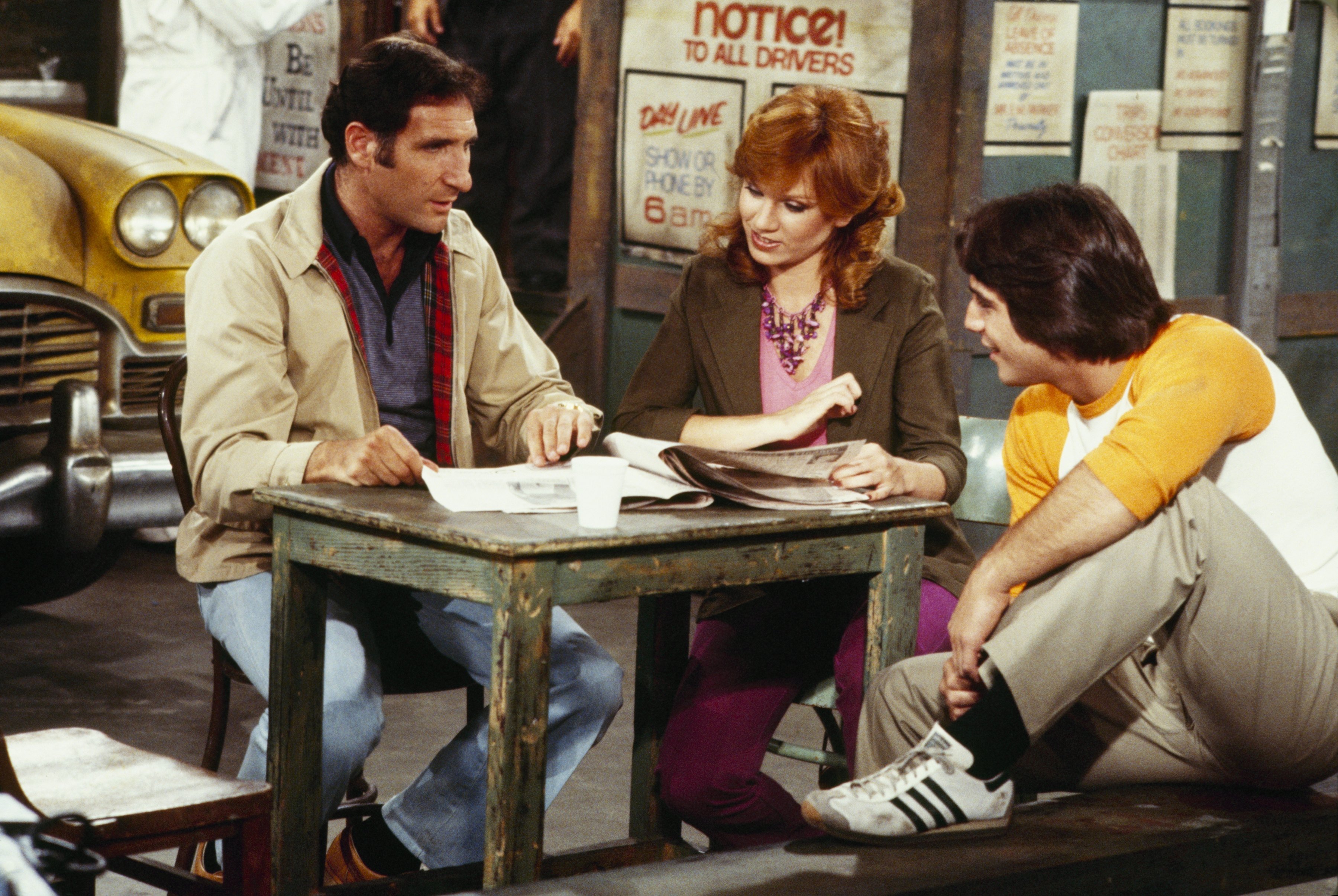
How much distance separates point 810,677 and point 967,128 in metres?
2.38

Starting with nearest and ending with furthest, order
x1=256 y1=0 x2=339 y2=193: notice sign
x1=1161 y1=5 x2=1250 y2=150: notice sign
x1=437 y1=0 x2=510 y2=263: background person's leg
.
Result: x1=1161 y1=5 x2=1250 y2=150: notice sign < x1=437 y1=0 x2=510 y2=263: background person's leg < x1=256 y1=0 x2=339 y2=193: notice sign

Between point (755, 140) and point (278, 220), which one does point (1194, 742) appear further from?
point (278, 220)

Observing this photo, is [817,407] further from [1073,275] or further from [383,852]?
[383,852]

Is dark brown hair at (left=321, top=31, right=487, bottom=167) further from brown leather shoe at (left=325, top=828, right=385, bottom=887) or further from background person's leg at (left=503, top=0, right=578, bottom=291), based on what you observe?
background person's leg at (left=503, top=0, right=578, bottom=291)

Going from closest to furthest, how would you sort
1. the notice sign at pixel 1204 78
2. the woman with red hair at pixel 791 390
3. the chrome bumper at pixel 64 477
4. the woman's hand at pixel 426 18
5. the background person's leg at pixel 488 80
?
1. the woman with red hair at pixel 791 390
2. the chrome bumper at pixel 64 477
3. the notice sign at pixel 1204 78
4. the woman's hand at pixel 426 18
5. the background person's leg at pixel 488 80

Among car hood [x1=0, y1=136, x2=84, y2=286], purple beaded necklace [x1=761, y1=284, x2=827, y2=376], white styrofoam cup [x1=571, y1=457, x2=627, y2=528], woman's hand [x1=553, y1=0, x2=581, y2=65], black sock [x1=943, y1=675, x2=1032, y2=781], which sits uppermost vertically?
woman's hand [x1=553, y1=0, x2=581, y2=65]

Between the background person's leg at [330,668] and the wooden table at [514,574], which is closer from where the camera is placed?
the wooden table at [514,574]

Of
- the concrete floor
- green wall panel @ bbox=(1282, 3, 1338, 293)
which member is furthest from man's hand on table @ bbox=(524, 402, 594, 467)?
green wall panel @ bbox=(1282, 3, 1338, 293)

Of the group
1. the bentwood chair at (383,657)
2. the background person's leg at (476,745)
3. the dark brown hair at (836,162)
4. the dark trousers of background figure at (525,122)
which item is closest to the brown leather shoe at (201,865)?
the bentwood chair at (383,657)

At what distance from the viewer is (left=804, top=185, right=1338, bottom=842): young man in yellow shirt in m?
2.28

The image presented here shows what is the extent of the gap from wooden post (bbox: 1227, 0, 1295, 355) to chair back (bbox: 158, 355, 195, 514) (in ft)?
11.7

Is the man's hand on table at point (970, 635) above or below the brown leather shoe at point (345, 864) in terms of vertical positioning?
above

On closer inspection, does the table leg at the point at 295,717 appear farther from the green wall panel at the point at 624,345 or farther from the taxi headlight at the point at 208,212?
the green wall panel at the point at 624,345

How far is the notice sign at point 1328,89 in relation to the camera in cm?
584
